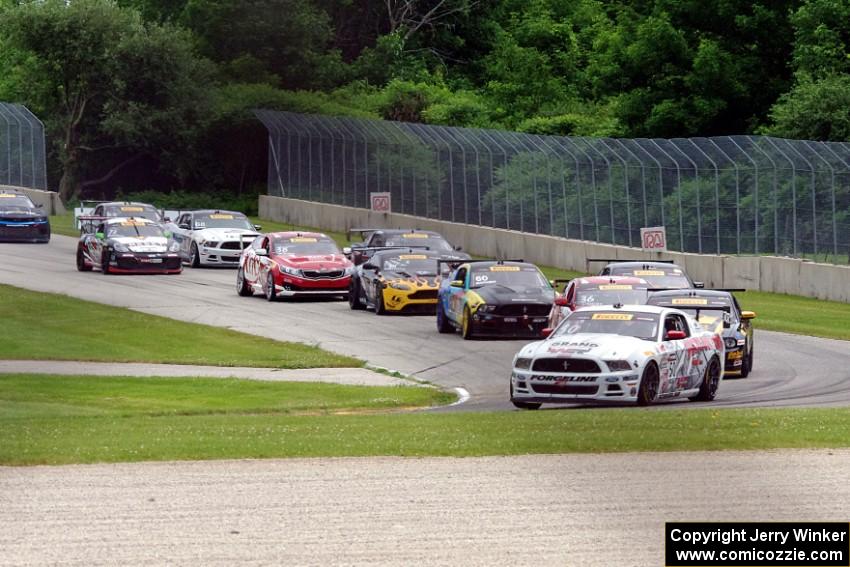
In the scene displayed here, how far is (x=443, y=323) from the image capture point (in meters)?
32.8

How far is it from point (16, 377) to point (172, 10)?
218 ft

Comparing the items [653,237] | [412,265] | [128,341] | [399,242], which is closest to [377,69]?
[399,242]

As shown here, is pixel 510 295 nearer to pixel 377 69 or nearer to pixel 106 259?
pixel 106 259

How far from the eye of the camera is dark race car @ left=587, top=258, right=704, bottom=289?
31.0 metres

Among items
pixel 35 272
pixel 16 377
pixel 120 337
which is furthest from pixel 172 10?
pixel 16 377

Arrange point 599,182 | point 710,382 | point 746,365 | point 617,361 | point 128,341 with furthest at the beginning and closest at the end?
point 599,182
point 128,341
point 746,365
point 710,382
point 617,361

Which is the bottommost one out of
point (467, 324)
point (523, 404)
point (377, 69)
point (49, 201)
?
point (523, 404)

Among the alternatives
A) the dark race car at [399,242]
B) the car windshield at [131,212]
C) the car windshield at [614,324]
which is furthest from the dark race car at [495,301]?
the car windshield at [131,212]

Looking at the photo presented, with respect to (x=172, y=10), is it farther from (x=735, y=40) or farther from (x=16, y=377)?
(x=16, y=377)

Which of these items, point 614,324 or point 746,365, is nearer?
point 614,324

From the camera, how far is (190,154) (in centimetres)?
7488

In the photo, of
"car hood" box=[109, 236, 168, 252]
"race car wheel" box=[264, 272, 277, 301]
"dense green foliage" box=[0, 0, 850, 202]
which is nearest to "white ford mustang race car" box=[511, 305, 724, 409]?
"race car wheel" box=[264, 272, 277, 301]

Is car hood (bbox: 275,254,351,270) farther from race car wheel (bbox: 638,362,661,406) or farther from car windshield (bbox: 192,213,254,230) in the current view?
race car wheel (bbox: 638,362,661,406)

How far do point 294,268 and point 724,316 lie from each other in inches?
575
